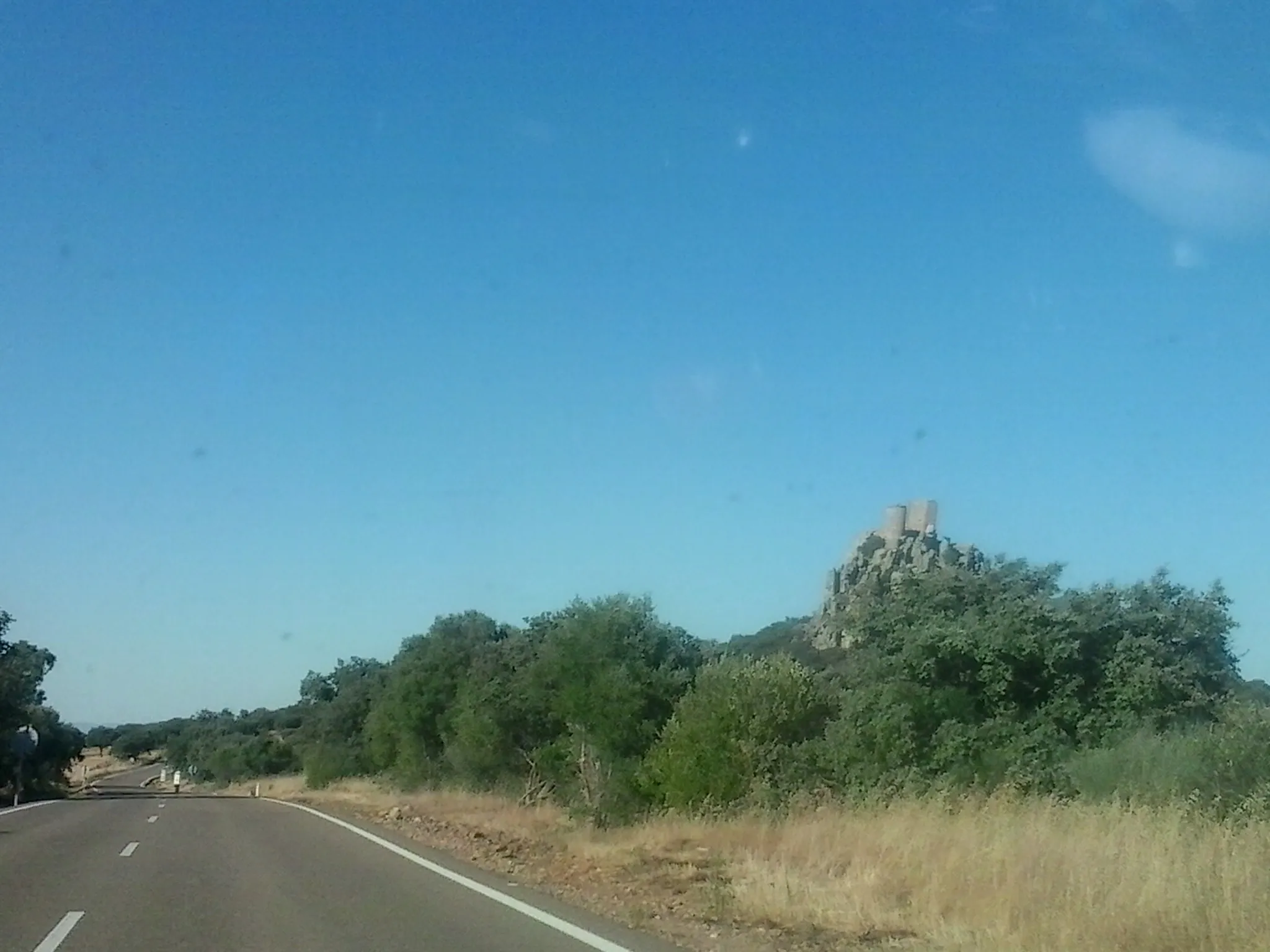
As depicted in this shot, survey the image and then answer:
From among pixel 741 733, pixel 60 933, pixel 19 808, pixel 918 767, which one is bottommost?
pixel 60 933

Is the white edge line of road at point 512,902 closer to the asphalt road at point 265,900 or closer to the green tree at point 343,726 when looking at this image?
the asphalt road at point 265,900

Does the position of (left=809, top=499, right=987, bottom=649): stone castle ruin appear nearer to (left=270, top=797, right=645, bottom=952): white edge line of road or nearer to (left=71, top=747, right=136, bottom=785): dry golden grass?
(left=270, top=797, right=645, bottom=952): white edge line of road

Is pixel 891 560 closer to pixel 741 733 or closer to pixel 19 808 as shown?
pixel 741 733

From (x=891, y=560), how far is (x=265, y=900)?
3083 cm

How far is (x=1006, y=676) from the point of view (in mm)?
24422

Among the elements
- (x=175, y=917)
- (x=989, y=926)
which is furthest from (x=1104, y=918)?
(x=175, y=917)

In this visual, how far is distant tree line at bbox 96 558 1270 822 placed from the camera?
21.6 m

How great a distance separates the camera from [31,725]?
2783 inches

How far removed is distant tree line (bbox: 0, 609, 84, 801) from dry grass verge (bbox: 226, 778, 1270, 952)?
47.0m

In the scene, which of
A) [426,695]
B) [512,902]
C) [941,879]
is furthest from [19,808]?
[941,879]

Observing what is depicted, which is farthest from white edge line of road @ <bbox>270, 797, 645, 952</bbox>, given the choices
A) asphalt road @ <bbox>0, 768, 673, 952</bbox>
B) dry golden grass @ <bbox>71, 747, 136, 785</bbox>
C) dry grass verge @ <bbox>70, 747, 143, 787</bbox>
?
dry golden grass @ <bbox>71, 747, 136, 785</bbox>

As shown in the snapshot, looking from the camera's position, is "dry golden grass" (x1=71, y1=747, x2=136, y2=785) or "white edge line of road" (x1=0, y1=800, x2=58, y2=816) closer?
"white edge line of road" (x1=0, y1=800, x2=58, y2=816)

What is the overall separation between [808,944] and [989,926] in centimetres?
146

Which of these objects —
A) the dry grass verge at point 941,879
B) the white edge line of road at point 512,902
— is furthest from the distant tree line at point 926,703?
the white edge line of road at point 512,902
